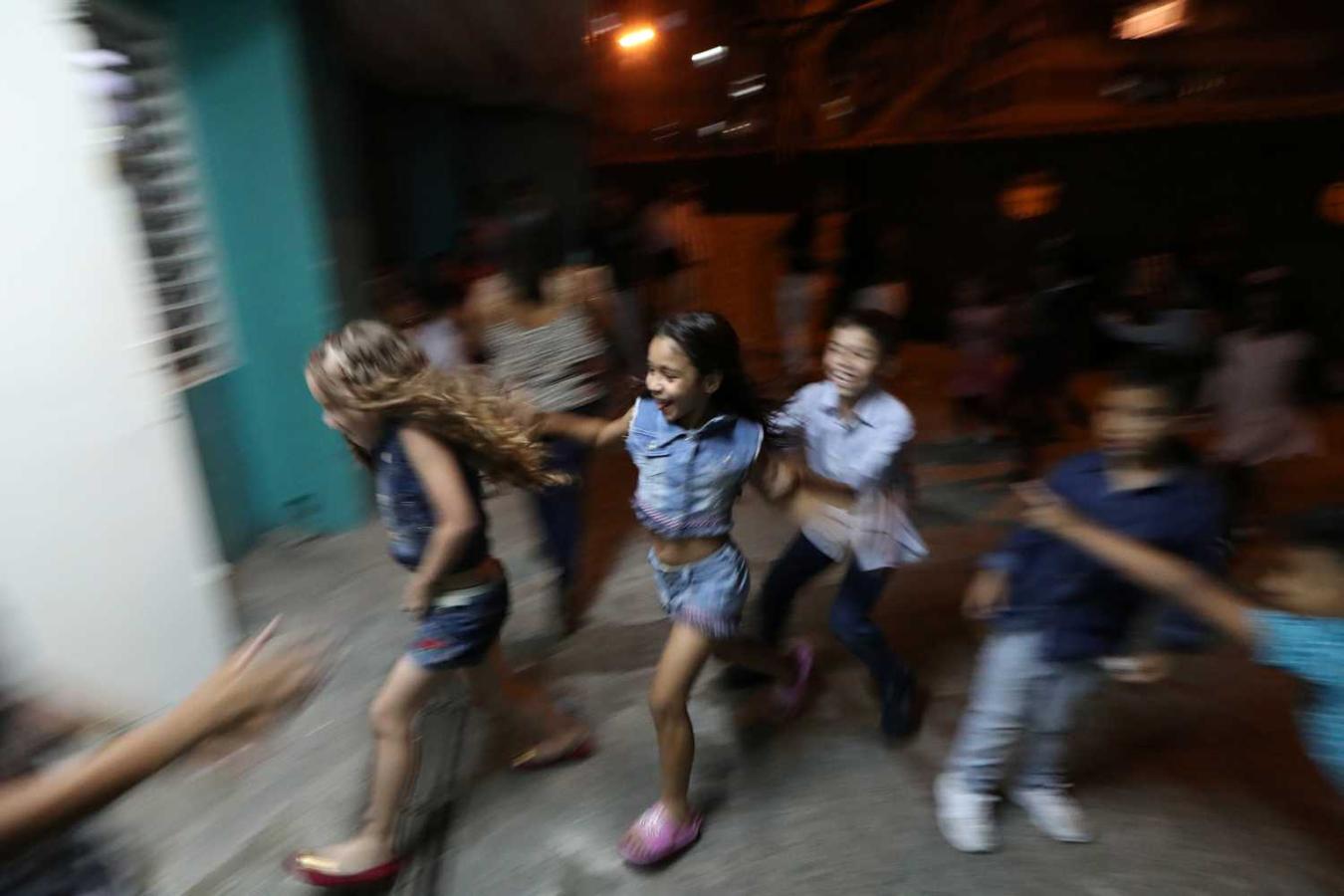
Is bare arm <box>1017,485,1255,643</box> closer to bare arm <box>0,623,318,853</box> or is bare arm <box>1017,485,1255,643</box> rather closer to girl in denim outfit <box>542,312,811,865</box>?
girl in denim outfit <box>542,312,811,865</box>

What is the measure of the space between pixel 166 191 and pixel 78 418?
6.63ft

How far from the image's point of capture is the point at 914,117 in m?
10.8

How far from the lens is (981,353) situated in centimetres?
555

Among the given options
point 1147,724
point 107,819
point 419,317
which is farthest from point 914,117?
point 107,819

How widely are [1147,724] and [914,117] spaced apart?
9402mm

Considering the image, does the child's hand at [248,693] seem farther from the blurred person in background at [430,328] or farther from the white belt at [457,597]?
the blurred person in background at [430,328]

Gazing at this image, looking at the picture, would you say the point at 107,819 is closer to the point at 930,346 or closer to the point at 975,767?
the point at 975,767

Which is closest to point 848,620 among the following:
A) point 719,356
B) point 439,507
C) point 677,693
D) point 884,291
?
point 677,693

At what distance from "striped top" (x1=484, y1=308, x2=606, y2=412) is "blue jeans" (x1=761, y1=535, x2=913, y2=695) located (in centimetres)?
115

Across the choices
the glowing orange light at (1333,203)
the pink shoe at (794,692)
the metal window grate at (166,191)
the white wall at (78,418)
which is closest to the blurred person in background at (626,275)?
the metal window grate at (166,191)

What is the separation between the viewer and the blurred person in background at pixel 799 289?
6.98 metres

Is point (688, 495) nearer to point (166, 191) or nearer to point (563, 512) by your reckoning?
point (563, 512)

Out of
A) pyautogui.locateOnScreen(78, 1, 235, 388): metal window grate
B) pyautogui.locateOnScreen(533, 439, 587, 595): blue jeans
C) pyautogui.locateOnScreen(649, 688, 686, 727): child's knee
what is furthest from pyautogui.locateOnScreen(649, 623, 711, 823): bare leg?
pyautogui.locateOnScreen(78, 1, 235, 388): metal window grate

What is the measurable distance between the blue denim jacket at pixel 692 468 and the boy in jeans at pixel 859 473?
0.29 m
